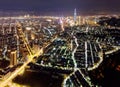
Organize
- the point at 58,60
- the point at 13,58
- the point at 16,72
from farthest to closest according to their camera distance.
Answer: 1. the point at 58,60
2. the point at 13,58
3. the point at 16,72

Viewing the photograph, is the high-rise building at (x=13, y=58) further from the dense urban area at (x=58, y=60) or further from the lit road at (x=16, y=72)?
the lit road at (x=16, y=72)

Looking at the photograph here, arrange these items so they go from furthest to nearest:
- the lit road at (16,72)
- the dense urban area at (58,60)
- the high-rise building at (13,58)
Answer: the high-rise building at (13,58) → the dense urban area at (58,60) → the lit road at (16,72)

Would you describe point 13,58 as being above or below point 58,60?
above

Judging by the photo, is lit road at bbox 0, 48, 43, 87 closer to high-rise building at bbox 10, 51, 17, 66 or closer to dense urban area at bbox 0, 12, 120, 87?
dense urban area at bbox 0, 12, 120, 87

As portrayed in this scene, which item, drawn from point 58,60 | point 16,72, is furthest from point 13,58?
point 58,60

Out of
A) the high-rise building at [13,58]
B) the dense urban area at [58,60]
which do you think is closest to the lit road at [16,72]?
the dense urban area at [58,60]

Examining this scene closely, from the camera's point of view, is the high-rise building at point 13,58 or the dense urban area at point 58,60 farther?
the high-rise building at point 13,58

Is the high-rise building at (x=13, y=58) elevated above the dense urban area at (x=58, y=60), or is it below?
above

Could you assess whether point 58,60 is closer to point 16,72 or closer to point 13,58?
point 13,58

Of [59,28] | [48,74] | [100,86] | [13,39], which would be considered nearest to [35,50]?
[13,39]

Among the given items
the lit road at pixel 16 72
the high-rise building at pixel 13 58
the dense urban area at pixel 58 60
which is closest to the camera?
the lit road at pixel 16 72

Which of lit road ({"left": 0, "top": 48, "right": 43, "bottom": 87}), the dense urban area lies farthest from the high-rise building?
lit road ({"left": 0, "top": 48, "right": 43, "bottom": 87})

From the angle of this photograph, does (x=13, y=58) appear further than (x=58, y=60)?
No
